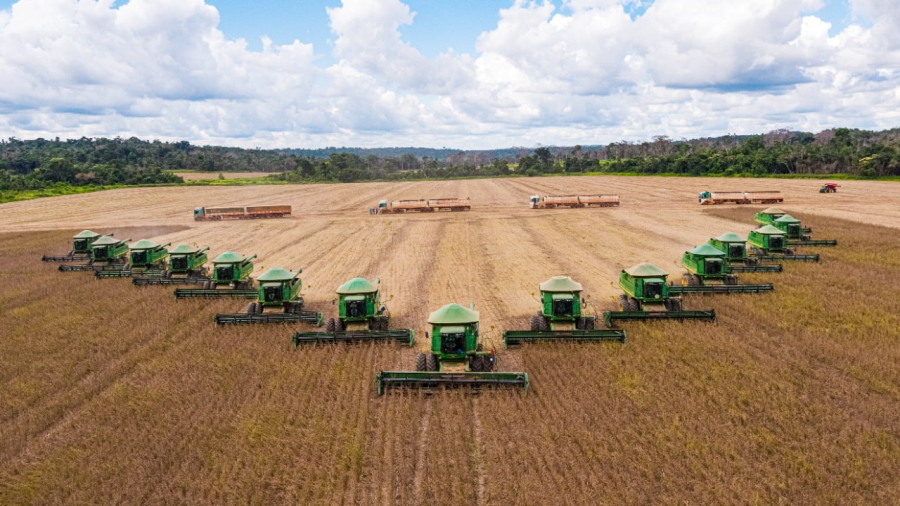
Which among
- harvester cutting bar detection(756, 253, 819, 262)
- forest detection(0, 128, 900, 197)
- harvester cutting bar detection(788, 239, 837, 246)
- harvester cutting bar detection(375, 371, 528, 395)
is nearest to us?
harvester cutting bar detection(375, 371, 528, 395)

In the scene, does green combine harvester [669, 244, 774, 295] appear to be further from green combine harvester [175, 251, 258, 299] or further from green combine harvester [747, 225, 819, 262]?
green combine harvester [175, 251, 258, 299]

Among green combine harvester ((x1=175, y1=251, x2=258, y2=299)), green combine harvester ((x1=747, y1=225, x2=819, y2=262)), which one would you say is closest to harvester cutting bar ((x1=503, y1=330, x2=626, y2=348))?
green combine harvester ((x1=175, y1=251, x2=258, y2=299))

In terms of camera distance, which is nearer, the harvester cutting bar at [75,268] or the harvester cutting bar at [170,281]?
the harvester cutting bar at [170,281]

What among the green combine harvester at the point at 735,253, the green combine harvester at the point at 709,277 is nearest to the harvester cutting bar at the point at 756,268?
the green combine harvester at the point at 735,253

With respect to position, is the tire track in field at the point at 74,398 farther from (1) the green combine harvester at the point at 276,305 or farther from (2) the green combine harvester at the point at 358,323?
(2) the green combine harvester at the point at 358,323

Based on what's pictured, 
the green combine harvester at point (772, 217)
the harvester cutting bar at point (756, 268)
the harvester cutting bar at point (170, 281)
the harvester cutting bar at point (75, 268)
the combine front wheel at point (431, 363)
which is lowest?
the harvester cutting bar at point (75, 268)

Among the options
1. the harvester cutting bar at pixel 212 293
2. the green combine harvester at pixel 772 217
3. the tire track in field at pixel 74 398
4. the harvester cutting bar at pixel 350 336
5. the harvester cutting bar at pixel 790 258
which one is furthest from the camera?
the green combine harvester at pixel 772 217
